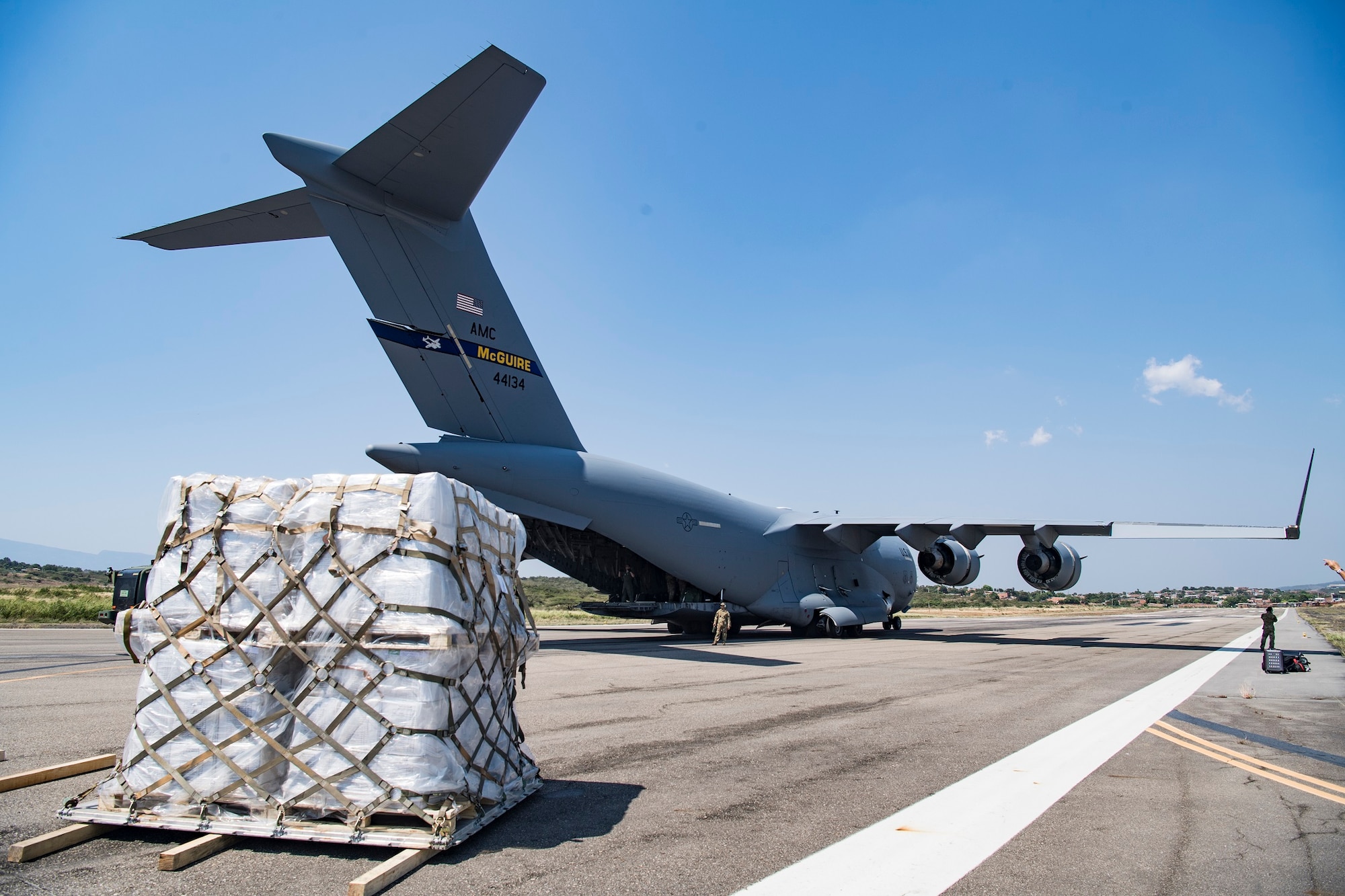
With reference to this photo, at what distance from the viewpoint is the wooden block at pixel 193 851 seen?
11.0 ft

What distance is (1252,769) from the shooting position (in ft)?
19.5

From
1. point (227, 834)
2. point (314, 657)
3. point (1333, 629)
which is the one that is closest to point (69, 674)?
point (227, 834)

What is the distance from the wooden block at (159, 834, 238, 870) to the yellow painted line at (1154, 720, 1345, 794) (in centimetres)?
698

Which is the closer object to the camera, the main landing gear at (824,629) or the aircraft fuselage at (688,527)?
the aircraft fuselage at (688,527)

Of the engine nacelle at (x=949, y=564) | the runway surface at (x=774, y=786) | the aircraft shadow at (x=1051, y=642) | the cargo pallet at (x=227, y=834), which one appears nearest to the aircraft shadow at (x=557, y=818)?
the runway surface at (x=774, y=786)

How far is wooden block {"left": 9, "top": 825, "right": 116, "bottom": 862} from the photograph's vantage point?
3430mm

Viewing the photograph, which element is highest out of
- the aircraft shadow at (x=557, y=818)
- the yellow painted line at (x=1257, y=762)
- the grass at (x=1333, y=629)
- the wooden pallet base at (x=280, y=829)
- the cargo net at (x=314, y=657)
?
the cargo net at (x=314, y=657)

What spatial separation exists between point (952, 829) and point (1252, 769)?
11.3ft

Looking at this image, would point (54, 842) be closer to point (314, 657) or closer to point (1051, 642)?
point (314, 657)

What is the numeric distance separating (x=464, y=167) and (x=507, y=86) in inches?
89.7

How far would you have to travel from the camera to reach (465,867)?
11.6 feet

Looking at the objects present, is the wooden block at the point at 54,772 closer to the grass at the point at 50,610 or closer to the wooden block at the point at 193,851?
the wooden block at the point at 193,851

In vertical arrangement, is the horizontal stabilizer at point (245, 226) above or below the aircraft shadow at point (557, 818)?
above

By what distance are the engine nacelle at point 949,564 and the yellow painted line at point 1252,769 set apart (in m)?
16.0
